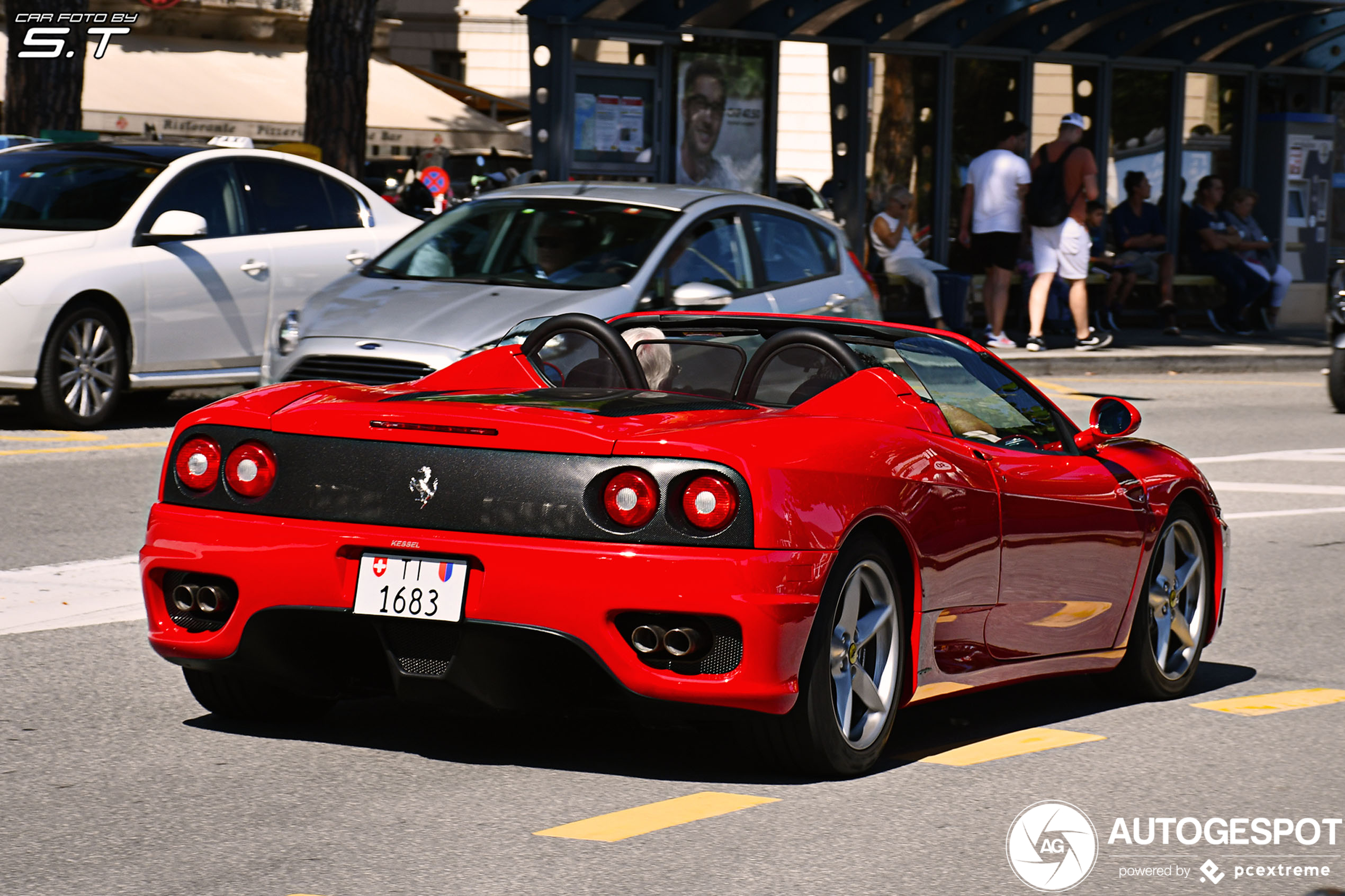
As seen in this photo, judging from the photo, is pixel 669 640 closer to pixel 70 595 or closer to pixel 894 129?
pixel 70 595

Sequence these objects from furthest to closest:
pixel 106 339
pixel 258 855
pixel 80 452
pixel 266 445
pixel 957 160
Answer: pixel 957 160
pixel 106 339
pixel 80 452
pixel 266 445
pixel 258 855

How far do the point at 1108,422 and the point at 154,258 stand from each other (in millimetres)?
7550

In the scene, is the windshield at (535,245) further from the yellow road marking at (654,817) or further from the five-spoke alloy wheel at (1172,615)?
the yellow road marking at (654,817)

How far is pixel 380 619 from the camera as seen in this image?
15.4 feet

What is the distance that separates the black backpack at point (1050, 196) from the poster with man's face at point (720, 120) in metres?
2.73

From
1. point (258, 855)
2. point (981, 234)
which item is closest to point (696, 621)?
point (258, 855)

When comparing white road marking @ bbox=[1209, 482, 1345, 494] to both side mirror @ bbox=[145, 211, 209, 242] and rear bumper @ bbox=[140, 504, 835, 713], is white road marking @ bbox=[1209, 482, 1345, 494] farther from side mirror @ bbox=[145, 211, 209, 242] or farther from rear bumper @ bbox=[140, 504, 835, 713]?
rear bumper @ bbox=[140, 504, 835, 713]

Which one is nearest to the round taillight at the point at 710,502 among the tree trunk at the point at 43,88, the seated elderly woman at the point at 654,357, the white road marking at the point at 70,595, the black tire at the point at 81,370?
the seated elderly woman at the point at 654,357

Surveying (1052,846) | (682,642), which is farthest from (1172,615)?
(682,642)

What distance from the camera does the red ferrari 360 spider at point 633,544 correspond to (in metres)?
4.59

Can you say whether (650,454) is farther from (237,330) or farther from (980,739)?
(237,330)

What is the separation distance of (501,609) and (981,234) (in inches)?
610

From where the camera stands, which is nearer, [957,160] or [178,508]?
[178,508]

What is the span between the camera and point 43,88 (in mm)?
19891
